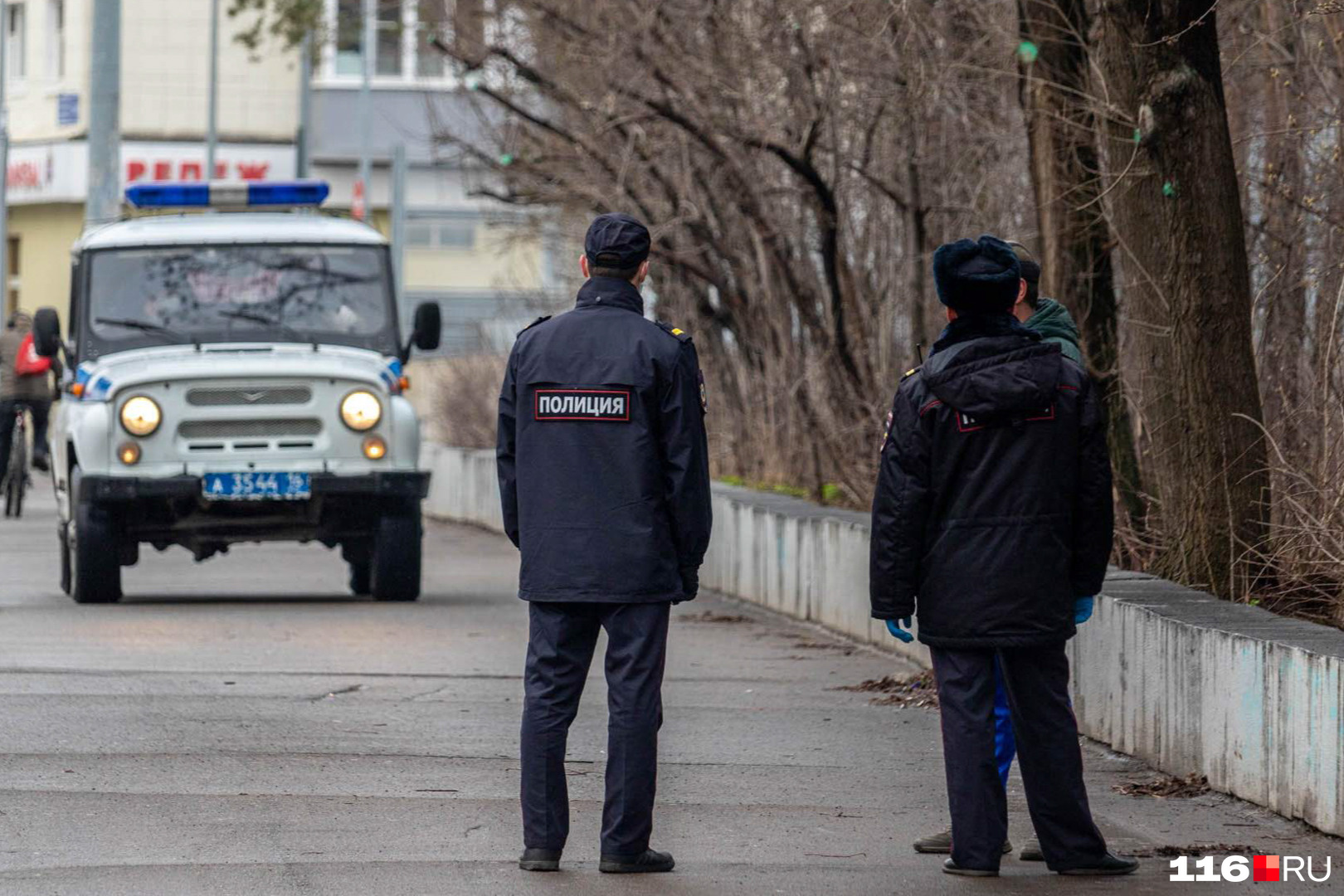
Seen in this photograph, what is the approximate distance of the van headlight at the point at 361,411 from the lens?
588 inches

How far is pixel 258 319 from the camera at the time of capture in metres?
15.6

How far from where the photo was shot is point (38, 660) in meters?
11.8

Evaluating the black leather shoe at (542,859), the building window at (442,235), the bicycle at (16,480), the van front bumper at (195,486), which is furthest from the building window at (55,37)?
the black leather shoe at (542,859)

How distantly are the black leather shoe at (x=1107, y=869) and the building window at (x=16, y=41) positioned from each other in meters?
44.8

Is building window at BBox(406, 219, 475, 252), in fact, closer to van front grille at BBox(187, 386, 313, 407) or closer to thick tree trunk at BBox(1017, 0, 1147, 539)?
van front grille at BBox(187, 386, 313, 407)

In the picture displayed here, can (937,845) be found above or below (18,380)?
below

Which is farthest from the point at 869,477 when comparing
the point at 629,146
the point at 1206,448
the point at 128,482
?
the point at 1206,448

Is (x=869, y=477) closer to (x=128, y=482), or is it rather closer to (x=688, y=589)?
(x=128, y=482)

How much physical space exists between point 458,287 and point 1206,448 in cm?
4059

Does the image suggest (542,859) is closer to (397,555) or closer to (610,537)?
(610,537)

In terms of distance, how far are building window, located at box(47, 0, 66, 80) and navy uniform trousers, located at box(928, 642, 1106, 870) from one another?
43064 millimetres

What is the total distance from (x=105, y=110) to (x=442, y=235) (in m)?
27.6

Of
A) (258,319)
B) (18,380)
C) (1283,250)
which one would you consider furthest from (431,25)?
(1283,250)

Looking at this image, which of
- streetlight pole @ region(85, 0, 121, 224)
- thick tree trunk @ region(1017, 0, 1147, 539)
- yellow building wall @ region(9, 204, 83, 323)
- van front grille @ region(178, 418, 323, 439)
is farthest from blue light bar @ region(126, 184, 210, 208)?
yellow building wall @ region(9, 204, 83, 323)
